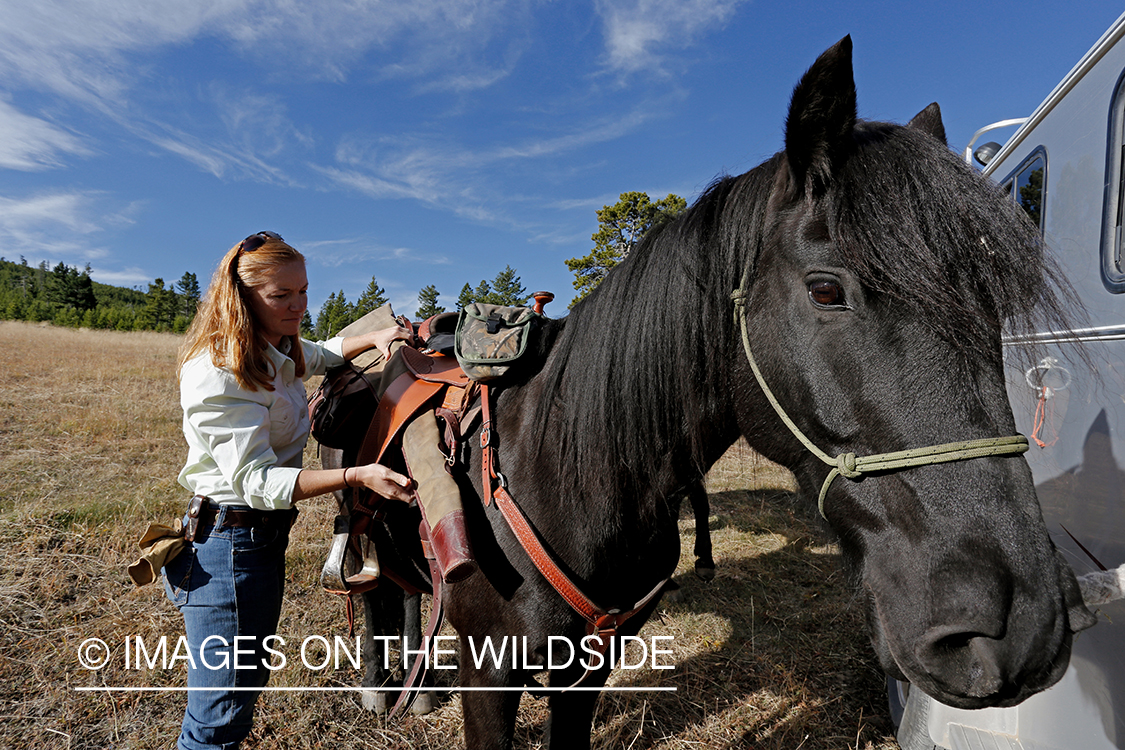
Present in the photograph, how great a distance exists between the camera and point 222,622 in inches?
68.6

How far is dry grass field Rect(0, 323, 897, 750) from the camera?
104 inches

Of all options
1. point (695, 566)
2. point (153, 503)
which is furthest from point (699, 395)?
point (153, 503)

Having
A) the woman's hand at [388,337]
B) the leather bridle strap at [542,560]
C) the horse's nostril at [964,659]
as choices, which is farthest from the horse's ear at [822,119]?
the woman's hand at [388,337]

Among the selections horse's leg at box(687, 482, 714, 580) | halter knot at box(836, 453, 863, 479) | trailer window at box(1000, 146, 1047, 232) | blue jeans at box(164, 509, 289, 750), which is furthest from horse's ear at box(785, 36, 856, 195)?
horse's leg at box(687, 482, 714, 580)

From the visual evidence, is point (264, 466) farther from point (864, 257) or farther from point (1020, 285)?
point (1020, 285)

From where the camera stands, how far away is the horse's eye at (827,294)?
122 cm

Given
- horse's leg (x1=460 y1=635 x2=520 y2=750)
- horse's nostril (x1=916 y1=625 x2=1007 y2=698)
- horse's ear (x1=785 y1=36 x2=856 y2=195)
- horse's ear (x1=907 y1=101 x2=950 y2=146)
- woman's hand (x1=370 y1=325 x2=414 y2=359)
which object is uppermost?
horse's ear (x1=907 y1=101 x2=950 y2=146)

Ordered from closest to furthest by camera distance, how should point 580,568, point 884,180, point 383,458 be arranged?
point 884,180, point 580,568, point 383,458

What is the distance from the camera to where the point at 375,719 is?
9.30 feet

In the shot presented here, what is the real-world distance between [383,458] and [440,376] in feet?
1.29

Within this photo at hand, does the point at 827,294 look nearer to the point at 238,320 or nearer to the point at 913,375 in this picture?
the point at 913,375

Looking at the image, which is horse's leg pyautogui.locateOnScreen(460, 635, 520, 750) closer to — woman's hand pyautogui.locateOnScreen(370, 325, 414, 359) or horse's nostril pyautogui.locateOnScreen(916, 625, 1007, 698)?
horse's nostril pyautogui.locateOnScreen(916, 625, 1007, 698)

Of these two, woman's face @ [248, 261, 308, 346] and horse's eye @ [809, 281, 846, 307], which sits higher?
woman's face @ [248, 261, 308, 346]

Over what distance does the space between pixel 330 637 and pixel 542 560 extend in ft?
8.45
